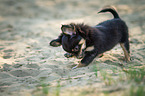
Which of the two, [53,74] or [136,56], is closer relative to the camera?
[53,74]

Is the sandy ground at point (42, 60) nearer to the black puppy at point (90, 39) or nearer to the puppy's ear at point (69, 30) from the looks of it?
the black puppy at point (90, 39)

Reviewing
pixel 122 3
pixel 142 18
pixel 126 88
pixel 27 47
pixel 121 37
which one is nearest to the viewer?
pixel 126 88

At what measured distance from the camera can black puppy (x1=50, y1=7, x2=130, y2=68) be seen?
3408 millimetres

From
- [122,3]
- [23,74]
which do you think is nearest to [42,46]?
[23,74]

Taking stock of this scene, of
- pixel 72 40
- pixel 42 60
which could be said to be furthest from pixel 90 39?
pixel 42 60

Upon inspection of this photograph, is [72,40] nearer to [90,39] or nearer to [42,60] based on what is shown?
[90,39]

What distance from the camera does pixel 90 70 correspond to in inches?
143

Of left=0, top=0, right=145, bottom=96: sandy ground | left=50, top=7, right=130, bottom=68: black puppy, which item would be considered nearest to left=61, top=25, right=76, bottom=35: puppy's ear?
left=50, top=7, right=130, bottom=68: black puppy

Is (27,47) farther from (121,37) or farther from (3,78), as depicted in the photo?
(121,37)

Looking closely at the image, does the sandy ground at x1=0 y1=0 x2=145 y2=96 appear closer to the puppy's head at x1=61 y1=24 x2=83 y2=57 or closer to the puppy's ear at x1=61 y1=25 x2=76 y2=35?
the puppy's head at x1=61 y1=24 x2=83 y2=57

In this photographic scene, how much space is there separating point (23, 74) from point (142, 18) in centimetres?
904

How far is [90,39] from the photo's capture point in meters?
3.66

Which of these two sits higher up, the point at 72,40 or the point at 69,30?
the point at 69,30

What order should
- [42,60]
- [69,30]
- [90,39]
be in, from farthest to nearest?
[42,60] → [90,39] → [69,30]
